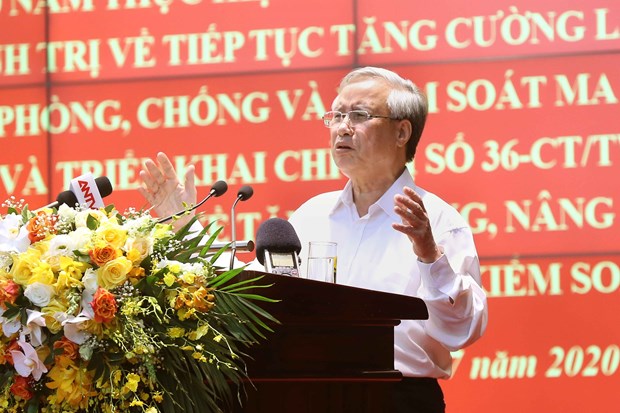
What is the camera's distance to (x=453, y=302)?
7.55 feet

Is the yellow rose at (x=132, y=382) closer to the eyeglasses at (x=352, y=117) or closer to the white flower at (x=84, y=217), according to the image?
the white flower at (x=84, y=217)

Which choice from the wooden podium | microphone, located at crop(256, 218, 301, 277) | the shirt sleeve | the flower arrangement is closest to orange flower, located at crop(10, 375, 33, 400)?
the flower arrangement

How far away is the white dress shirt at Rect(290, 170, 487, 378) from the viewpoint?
232 cm

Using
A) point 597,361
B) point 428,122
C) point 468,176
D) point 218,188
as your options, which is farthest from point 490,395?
point 218,188

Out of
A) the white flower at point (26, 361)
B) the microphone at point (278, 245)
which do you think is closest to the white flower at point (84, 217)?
the white flower at point (26, 361)

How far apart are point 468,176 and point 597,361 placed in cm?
81

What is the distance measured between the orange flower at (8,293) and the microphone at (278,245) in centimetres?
70

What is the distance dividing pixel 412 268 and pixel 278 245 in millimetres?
578

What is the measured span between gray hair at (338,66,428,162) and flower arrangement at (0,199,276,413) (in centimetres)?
140

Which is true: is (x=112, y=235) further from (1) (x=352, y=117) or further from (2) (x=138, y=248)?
(1) (x=352, y=117)

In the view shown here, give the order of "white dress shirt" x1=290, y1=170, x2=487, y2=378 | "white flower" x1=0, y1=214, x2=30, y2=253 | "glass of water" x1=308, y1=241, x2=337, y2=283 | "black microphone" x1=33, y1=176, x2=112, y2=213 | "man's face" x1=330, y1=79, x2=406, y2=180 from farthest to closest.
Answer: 1. "man's face" x1=330, y1=79, x2=406, y2=180
2. "white dress shirt" x1=290, y1=170, x2=487, y2=378
3. "glass of water" x1=308, y1=241, x2=337, y2=283
4. "black microphone" x1=33, y1=176, x2=112, y2=213
5. "white flower" x1=0, y1=214, x2=30, y2=253

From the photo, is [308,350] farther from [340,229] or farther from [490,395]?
[490,395]

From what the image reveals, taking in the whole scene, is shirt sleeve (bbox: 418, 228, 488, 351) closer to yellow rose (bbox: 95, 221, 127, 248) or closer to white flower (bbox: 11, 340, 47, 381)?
yellow rose (bbox: 95, 221, 127, 248)

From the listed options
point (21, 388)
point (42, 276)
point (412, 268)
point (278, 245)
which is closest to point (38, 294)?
point (42, 276)
